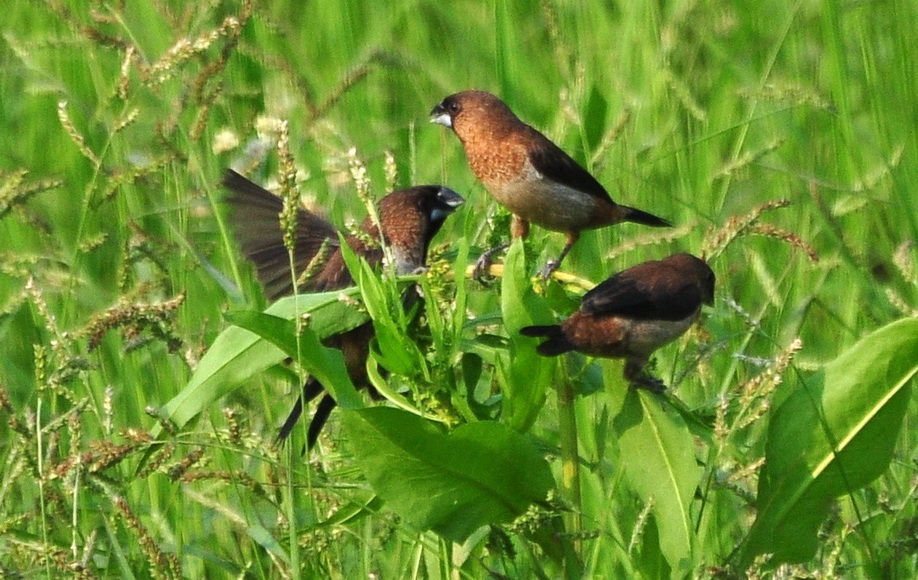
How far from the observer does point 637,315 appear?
2795 millimetres

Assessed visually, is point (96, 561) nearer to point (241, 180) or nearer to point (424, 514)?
point (424, 514)

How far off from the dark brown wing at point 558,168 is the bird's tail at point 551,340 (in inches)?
38.9

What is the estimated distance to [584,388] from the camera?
2693 millimetres

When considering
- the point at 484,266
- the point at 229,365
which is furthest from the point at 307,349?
the point at 484,266

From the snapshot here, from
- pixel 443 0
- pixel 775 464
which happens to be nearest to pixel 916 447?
pixel 775 464

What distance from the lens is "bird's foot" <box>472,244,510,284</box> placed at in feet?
8.83

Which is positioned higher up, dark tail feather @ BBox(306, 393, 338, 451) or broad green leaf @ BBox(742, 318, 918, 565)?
dark tail feather @ BBox(306, 393, 338, 451)

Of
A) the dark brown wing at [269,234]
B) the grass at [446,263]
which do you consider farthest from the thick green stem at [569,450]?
the dark brown wing at [269,234]

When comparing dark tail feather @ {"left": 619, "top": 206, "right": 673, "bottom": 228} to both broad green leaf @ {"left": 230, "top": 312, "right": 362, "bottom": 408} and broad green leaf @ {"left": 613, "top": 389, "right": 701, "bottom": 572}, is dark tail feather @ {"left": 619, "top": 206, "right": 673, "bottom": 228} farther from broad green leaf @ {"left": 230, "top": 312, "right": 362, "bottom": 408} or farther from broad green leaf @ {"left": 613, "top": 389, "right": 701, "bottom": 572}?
broad green leaf @ {"left": 230, "top": 312, "right": 362, "bottom": 408}

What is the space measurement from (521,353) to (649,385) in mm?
249

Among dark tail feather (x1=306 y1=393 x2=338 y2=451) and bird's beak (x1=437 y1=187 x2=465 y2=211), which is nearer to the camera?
dark tail feather (x1=306 y1=393 x2=338 y2=451)

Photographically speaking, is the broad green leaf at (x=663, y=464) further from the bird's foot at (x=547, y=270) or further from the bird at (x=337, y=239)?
the bird at (x=337, y=239)

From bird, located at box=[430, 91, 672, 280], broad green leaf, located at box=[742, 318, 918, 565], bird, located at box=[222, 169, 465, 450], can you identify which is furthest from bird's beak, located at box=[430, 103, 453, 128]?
broad green leaf, located at box=[742, 318, 918, 565]

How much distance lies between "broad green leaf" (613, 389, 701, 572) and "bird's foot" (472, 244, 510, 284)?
35cm
